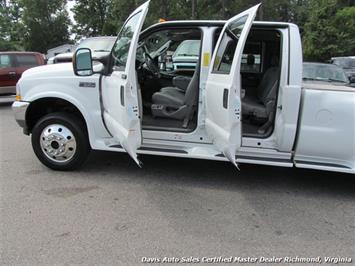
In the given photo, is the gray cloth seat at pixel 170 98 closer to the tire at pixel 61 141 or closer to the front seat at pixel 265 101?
the front seat at pixel 265 101

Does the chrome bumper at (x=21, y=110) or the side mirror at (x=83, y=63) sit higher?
the side mirror at (x=83, y=63)

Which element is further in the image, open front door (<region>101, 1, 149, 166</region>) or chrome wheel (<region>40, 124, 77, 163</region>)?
chrome wheel (<region>40, 124, 77, 163</region>)

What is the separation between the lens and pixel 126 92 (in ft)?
12.9

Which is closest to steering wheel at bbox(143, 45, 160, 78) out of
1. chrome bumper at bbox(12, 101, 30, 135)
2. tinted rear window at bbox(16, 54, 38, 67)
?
chrome bumper at bbox(12, 101, 30, 135)

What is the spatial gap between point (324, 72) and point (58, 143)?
21.3ft

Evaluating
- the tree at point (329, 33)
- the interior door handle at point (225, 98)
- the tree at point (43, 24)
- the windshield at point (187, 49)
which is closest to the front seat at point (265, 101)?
the interior door handle at point (225, 98)

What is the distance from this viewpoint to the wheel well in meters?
4.97

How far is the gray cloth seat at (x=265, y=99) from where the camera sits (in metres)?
4.43

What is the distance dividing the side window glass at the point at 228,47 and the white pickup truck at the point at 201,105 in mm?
15

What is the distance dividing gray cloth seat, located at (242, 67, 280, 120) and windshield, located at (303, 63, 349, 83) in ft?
12.3

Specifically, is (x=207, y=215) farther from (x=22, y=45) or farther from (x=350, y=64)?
(x=22, y=45)

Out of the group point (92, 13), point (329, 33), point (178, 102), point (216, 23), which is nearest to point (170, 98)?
point (178, 102)

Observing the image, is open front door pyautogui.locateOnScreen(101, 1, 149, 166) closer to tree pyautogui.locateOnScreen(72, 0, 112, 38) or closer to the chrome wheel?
the chrome wheel

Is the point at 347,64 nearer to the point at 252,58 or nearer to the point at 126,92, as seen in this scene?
the point at 252,58
